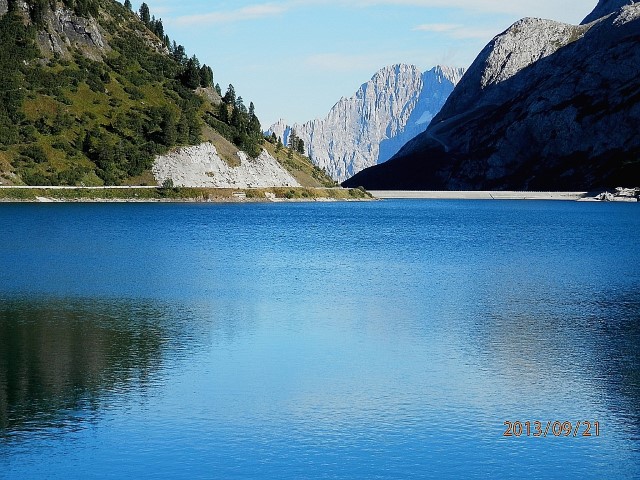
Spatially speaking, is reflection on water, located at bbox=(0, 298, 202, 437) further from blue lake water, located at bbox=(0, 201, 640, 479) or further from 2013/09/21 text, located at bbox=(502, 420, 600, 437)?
2013/09/21 text, located at bbox=(502, 420, 600, 437)

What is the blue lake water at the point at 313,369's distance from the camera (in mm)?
27812

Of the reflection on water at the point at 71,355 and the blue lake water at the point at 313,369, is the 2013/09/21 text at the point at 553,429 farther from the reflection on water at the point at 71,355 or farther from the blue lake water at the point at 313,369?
the reflection on water at the point at 71,355

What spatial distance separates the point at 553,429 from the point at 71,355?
22.1 metres

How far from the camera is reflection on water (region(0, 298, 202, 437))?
32.3 m

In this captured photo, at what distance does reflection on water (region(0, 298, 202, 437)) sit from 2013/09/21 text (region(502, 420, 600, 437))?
1454 centimetres

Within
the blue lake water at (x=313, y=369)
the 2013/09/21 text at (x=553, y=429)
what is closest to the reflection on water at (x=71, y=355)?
the blue lake water at (x=313, y=369)

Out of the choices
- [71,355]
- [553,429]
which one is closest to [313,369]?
[71,355]

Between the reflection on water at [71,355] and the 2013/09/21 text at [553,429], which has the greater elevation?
the reflection on water at [71,355]

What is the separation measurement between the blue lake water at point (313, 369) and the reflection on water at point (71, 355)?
6.2 inches

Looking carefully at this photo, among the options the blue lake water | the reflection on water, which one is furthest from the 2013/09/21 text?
the reflection on water

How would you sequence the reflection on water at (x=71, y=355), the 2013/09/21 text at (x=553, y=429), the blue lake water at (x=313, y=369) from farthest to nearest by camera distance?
the reflection on water at (x=71, y=355) < the 2013/09/21 text at (x=553, y=429) < the blue lake water at (x=313, y=369)

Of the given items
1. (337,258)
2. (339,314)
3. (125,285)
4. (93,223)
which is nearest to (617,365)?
(339,314)

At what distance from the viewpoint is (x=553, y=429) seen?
3083 centimetres

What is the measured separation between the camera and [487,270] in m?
82.4
